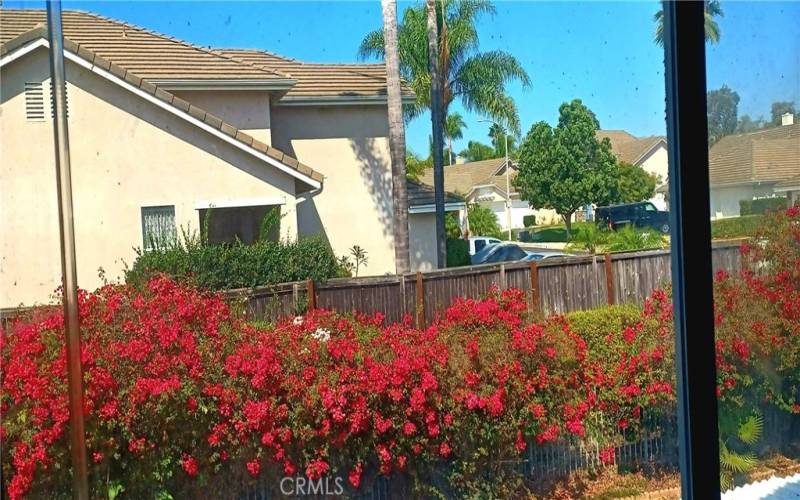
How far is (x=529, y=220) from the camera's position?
157 inches

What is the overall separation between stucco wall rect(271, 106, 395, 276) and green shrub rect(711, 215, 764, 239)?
72.9 inches

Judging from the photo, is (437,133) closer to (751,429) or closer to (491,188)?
(491,188)

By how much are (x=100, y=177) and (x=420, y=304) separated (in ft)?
5.34

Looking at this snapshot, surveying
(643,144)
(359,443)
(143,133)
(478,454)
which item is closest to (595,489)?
(478,454)

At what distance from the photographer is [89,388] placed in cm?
285

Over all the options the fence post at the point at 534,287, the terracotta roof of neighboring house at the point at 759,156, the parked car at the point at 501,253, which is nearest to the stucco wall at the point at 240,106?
the parked car at the point at 501,253

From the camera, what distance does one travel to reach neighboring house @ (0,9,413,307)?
2.63 m

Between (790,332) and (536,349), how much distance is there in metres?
1.13

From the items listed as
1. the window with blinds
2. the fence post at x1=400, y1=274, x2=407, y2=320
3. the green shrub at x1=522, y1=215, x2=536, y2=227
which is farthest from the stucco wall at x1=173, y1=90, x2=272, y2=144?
the green shrub at x1=522, y1=215, x2=536, y2=227

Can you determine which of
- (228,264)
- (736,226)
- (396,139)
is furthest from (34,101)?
(736,226)

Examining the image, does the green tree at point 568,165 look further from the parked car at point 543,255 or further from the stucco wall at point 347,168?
the stucco wall at point 347,168

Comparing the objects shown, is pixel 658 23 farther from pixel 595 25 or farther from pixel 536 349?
pixel 536 349

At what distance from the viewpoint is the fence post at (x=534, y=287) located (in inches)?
160

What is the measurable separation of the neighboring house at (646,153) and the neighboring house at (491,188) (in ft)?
1.49
